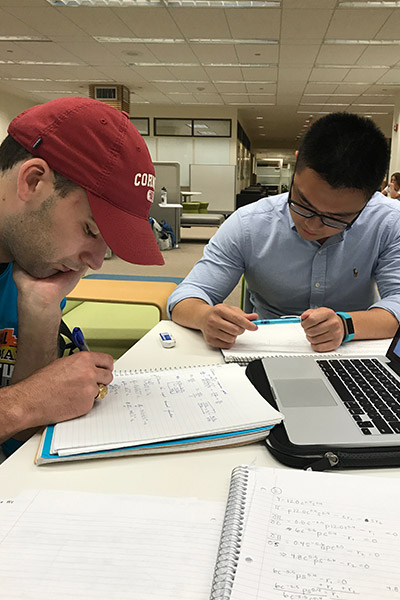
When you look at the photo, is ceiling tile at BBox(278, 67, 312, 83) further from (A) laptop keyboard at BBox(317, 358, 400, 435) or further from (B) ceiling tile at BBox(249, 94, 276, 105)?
(A) laptop keyboard at BBox(317, 358, 400, 435)

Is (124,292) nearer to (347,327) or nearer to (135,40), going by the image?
(347,327)

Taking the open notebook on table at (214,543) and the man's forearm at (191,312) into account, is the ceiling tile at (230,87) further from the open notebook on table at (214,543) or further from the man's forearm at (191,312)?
the open notebook on table at (214,543)

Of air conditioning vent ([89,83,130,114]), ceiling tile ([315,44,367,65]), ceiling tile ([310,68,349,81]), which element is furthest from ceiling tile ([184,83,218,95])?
ceiling tile ([315,44,367,65])

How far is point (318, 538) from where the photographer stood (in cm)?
51

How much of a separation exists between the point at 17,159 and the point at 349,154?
81cm

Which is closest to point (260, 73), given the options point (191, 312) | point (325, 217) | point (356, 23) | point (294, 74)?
point (294, 74)

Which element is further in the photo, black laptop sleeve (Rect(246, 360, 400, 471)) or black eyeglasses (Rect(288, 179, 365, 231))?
black eyeglasses (Rect(288, 179, 365, 231))

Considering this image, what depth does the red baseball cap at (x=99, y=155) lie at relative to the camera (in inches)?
31.3

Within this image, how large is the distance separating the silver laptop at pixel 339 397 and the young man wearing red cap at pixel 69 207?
0.33 metres

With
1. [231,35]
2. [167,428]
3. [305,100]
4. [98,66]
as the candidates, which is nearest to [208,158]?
[305,100]

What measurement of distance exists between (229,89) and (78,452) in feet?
35.5

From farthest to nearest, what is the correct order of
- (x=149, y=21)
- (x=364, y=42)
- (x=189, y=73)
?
(x=189, y=73), (x=364, y=42), (x=149, y=21)

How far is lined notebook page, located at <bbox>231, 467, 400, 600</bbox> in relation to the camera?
1.47 ft

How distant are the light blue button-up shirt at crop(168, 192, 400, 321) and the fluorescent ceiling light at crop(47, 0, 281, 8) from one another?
16.0ft
